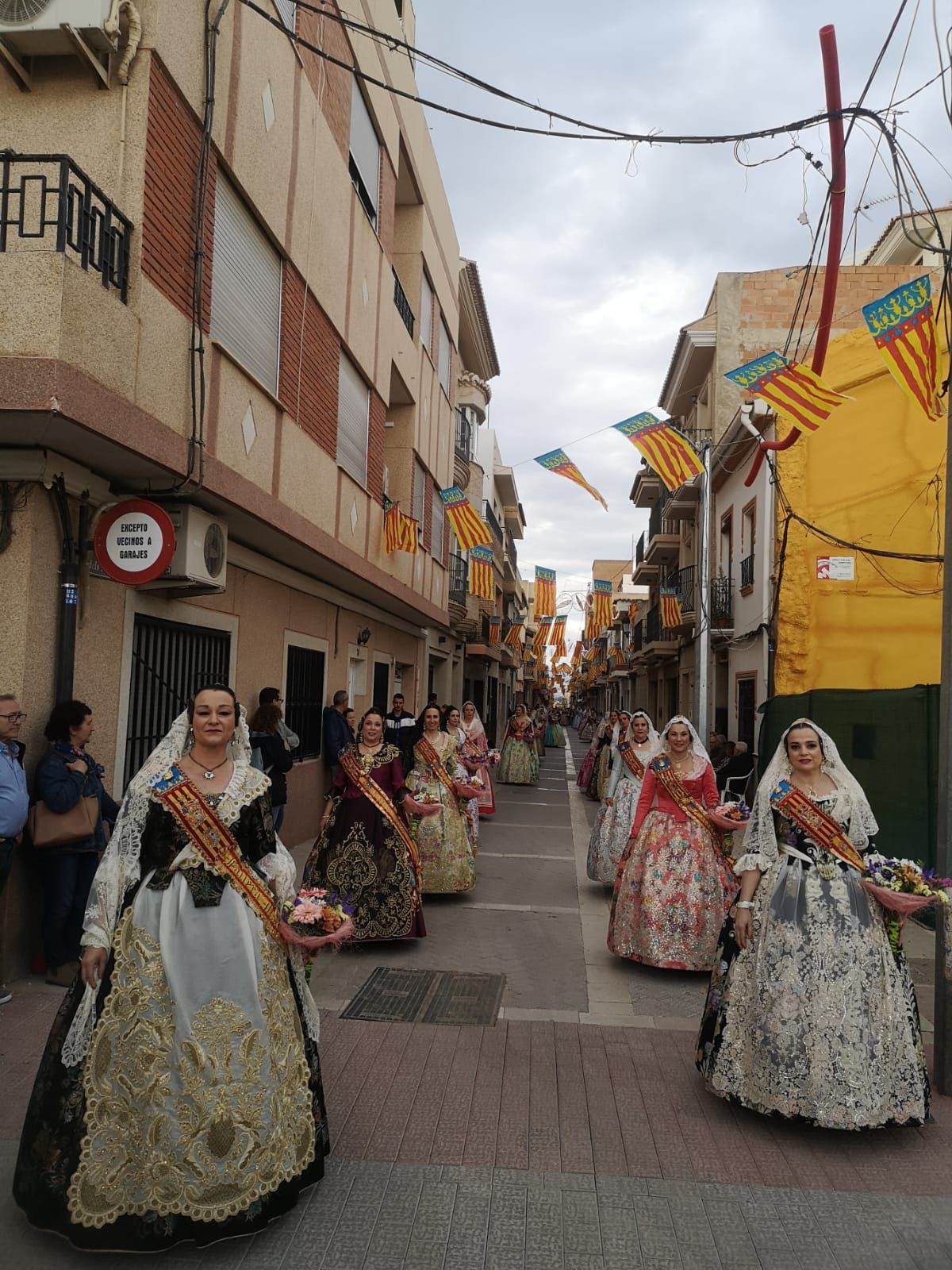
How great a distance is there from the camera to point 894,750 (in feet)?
31.5

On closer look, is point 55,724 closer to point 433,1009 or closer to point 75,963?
point 75,963

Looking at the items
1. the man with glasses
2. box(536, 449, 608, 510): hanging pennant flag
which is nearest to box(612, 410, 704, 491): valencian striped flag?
box(536, 449, 608, 510): hanging pennant flag

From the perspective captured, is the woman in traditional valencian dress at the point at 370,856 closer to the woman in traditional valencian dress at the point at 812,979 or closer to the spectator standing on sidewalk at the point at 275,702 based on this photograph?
the spectator standing on sidewalk at the point at 275,702

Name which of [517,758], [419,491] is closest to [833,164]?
[419,491]

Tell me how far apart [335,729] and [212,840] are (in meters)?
8.95

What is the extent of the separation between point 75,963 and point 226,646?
3945 millimetres

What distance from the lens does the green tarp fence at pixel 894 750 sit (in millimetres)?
8711

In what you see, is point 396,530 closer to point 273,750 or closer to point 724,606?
point 273,750

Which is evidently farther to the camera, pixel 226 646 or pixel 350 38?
pixel 350 38

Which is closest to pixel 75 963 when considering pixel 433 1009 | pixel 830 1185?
pixel 433 1009

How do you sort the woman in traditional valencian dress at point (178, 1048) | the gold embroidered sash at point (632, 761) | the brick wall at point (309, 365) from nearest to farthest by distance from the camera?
the woman in traditional valencian dress at point (178, 1048), the gold embroidered sash at point (632, 761), the brick wall at point (309, 365)

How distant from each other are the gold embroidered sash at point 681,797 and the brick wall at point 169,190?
5.03m

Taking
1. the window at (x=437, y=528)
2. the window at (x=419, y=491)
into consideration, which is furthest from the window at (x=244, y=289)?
the window at (x=437, y=528)

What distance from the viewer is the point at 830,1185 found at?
12.2 ft
